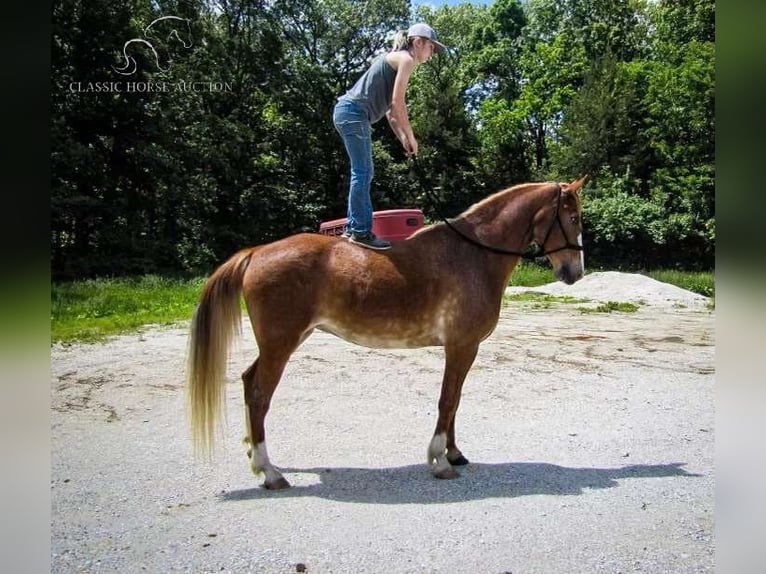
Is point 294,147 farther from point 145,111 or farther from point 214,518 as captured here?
point 214,518

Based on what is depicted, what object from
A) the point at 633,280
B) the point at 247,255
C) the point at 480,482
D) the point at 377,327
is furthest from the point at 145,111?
the point at 633,280

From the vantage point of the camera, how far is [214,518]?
9.14 ft

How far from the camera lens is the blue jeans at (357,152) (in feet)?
10.9

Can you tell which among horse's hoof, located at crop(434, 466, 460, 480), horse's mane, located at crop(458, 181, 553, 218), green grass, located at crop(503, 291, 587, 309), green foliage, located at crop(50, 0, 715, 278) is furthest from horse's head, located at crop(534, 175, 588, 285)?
green grass, located at crop(503, 291, 587, 309)

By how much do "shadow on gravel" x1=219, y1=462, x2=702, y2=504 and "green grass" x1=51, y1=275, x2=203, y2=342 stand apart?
1.53 m

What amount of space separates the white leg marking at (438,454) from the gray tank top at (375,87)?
1961mm

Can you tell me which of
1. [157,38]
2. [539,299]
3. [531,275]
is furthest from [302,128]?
[539,299]

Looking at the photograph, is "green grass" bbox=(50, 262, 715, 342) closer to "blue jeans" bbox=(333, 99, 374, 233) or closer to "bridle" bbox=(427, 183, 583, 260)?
"bridle" bbox=(427, 183, 583, 260)

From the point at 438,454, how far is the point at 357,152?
185 centimetres

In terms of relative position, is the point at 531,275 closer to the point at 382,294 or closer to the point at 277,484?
the point at 382,294

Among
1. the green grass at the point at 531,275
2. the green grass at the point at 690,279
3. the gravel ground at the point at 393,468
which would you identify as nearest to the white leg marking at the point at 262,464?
the gravel ground at the point at 393,468

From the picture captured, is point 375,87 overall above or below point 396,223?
above

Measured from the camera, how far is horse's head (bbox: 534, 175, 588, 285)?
11.6 ft

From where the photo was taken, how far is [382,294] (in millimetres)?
3314
